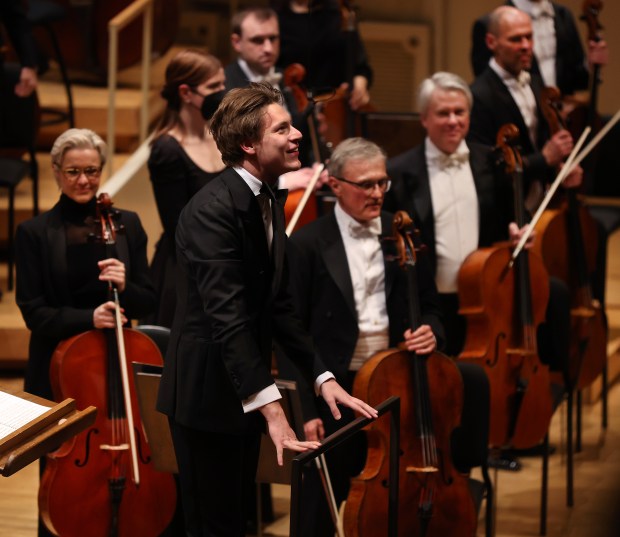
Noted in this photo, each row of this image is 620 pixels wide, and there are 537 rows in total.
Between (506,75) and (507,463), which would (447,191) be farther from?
(507,463)

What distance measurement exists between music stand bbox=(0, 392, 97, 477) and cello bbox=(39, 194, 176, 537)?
582 millimetres

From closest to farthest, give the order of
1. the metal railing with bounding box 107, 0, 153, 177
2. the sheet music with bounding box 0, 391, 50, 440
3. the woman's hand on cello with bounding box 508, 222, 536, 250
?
the sheet music with bounding box 0, 391, 50, 440
the woman's hand on cello with bounding box 508, 222, 536, 250
the metal railing with bounding box 107, 0, 153, 177

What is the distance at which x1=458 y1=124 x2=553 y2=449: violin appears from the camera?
3.68 m

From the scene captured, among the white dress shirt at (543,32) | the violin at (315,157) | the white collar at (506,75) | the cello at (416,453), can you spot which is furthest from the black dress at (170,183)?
the white dress shirt at (543,32)

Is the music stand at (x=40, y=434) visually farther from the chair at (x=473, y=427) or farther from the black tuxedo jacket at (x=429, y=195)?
the black tuxedo jacket at (x=429, y=195)

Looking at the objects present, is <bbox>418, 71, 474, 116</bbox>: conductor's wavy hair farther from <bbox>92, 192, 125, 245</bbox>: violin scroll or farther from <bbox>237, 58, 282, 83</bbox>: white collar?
<bbox>92, 192, 125, 245</bbox>: violin scroll

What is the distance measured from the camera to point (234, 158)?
8.01ft

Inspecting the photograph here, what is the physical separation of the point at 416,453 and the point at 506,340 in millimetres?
747

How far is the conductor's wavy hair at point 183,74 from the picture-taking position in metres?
3.65

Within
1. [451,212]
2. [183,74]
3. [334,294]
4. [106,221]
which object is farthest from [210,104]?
[451,212]

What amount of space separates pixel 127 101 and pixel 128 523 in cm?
310

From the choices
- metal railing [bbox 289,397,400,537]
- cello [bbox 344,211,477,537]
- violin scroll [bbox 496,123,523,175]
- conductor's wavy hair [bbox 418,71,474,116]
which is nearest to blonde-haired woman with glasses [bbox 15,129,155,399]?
cello [bbox 344,211,477,537]

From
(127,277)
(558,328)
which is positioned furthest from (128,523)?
(558,328)

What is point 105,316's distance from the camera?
312 centimetres
